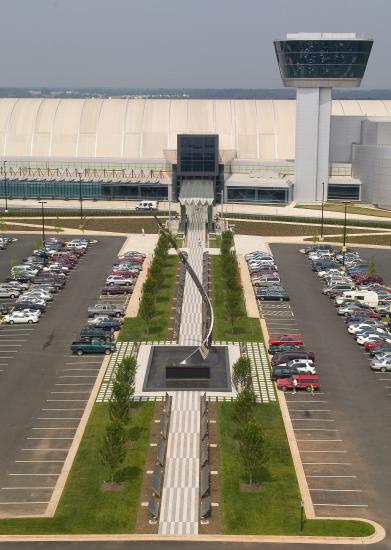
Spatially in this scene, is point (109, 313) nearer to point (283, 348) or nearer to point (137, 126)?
point (283, 348)

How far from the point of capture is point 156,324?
7812 cm

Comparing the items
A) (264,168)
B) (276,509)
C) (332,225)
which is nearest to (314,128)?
(264,168)

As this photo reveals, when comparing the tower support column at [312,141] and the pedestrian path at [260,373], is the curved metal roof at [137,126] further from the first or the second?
the pedestrian path at [260,373]

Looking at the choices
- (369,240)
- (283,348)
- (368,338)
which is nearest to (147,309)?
(283,348)

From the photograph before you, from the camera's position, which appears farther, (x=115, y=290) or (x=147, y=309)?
(x=115, y=290)

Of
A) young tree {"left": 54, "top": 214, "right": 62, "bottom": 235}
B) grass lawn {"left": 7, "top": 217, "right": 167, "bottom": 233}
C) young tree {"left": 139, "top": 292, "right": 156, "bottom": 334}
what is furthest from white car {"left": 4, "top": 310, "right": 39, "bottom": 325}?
grass lawn {"left": 7, "top": 217, "right": 167, "bottom": 233}

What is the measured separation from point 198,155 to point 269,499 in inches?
3922

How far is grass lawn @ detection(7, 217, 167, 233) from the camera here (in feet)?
409

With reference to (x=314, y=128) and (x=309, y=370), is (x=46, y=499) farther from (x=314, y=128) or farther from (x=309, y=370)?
(x=314, y=128)

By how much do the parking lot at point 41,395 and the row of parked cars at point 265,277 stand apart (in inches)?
579

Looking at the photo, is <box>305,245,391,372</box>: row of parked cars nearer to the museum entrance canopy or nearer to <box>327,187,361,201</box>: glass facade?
the museum entrance canopy

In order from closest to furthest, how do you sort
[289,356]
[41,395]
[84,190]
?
1. [41,395]
2. [289,356]
3. [84,190]

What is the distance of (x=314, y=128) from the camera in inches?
5591

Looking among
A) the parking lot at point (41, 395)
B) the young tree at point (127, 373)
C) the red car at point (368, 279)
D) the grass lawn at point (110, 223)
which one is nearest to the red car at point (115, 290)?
the parking lot at point (41, 395)
